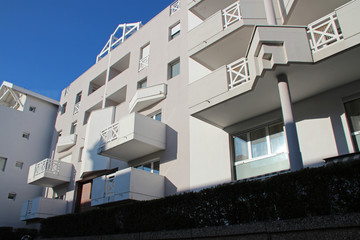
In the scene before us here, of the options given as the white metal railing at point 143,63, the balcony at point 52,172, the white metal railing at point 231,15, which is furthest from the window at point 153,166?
the balcony at point 52,172

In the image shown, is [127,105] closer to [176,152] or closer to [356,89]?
[176,152]

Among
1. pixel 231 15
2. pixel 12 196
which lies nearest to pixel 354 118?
pixel 231 15

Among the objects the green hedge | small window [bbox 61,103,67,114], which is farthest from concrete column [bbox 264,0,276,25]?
small window [bbox 61,103,67,114]

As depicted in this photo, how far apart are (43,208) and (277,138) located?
15571 millimetres

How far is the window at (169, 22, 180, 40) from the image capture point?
58.4 feet

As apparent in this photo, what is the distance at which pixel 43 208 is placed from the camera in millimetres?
19672

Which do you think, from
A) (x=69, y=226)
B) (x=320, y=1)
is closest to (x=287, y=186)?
(x=320, y=1)

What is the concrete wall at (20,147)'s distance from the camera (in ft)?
76.6

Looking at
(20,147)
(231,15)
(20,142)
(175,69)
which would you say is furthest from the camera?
(20,142)

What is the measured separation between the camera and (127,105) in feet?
60.6

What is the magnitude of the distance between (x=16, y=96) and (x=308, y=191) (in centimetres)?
2814

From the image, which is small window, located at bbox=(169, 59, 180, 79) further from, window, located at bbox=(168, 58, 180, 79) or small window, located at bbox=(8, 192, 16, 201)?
small window, located at bbox=(8, 192, 16, 201)

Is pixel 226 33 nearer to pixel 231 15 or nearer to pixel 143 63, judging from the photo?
pixel 231 15

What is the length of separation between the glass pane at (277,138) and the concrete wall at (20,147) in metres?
20.0
